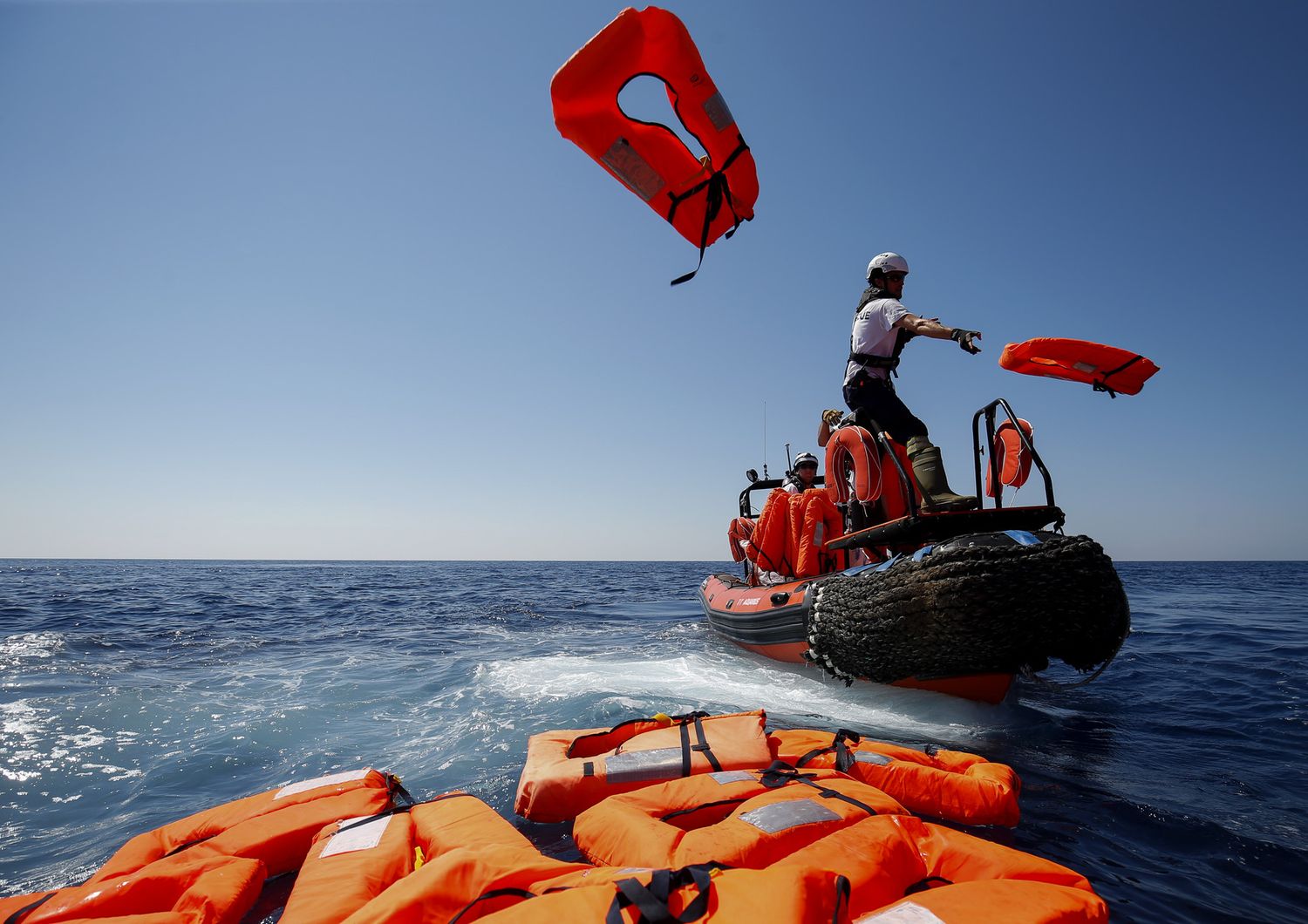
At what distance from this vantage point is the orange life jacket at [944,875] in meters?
1.71

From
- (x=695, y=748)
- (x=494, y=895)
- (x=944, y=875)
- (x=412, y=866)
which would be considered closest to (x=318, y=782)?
(x=412, y=866)

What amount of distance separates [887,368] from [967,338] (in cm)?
115

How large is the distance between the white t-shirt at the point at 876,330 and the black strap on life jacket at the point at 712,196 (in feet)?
5.88

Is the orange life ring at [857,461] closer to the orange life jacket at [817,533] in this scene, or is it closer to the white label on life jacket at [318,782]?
the orange life jacket at [817,533]

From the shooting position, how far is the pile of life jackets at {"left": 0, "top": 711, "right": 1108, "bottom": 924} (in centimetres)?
174

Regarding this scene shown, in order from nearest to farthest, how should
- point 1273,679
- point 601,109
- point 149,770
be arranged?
point 601,109 < point 149,770 < point 1273,679

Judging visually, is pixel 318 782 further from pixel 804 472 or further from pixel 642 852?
pixel 804 472

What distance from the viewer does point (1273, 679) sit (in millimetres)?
6305

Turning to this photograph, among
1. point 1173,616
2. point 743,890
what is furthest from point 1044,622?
point 1173,616

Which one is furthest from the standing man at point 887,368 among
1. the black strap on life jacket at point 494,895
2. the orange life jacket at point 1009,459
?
the black strap on life jacket at point 494,895

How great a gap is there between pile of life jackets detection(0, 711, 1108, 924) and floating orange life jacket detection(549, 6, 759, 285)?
2.89 m

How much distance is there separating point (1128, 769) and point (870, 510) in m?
2.51

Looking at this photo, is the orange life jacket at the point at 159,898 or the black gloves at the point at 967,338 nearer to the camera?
the orange life jacket at the point at 159,898

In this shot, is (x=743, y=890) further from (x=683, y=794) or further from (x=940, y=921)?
(x=683, y=794)
